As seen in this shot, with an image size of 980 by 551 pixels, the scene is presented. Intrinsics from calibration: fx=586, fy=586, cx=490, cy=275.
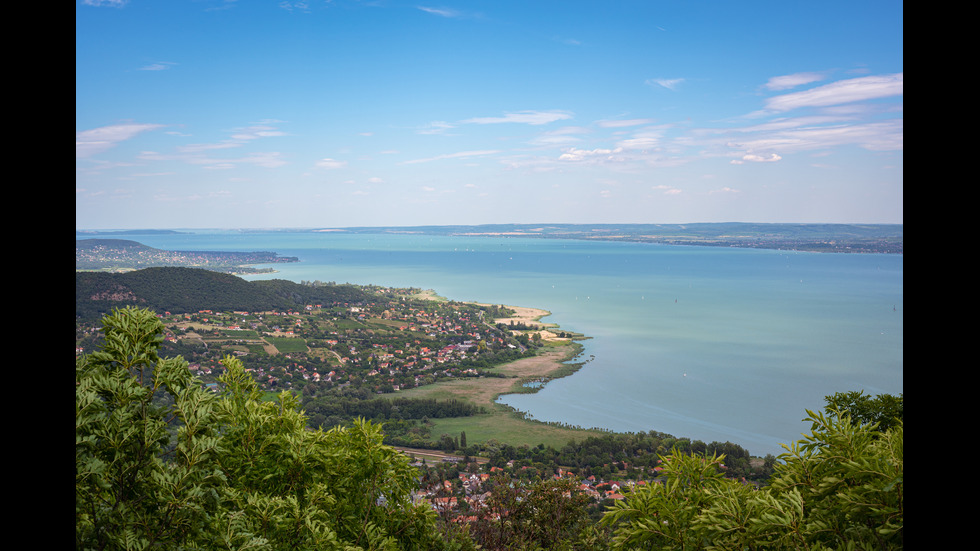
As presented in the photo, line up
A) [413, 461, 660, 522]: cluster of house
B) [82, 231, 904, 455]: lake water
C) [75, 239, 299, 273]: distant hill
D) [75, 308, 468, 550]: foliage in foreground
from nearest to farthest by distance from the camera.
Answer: [75, 308, 468, 550]: foliage in foreground < [413, 461, 660, 522]: cluster of house < [82, 231, 904, 455]: lake water < [75, 239, 299, 273]: distant hill

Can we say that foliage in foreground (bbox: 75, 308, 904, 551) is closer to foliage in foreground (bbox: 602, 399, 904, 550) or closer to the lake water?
foliage in foreground (bbox: 602, 399, 904, 550)

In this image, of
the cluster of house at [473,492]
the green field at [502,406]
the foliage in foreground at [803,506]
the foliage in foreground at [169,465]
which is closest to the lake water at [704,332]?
the foliage in foreground at [803,506]

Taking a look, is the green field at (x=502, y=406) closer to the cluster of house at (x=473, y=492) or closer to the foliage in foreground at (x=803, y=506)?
the cluster of house at (x=473, y=492)

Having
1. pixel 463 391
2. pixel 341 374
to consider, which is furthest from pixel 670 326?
pixel 341 374

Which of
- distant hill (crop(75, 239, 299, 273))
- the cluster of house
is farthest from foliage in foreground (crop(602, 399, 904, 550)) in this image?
distant hill (crop(75, 239, 299, 273))

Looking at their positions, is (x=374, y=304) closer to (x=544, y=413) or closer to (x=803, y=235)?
(x=544, y=413)

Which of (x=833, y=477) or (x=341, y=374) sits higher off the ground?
(x=833, y=477)
